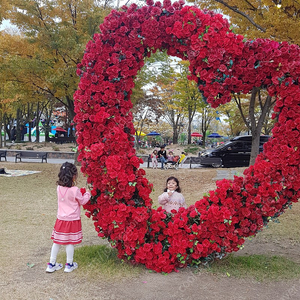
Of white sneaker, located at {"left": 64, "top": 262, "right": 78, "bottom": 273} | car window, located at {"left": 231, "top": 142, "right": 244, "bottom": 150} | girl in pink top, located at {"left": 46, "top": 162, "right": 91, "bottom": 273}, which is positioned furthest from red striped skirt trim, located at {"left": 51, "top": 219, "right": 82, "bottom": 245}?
car window, located at {"left": 231, "top": 142, "right": 244, "bottom": 150}

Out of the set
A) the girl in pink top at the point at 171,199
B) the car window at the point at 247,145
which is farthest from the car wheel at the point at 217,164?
the girl in pink top at the point at 171,199

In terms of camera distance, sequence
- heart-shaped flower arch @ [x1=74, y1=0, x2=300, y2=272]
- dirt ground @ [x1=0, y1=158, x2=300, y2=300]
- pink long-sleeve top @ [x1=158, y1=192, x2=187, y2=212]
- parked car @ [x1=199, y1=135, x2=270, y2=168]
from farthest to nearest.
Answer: parked car @ [x1=199, y1=135, x2=270, y2=168]
pink long-sleeve top @ [x1=158, y1=192, x2=187, y2=212]
heart-shaped flower arch @ [x1=74, y1=0, x2=300, y2=272]
dirt ground @ [x1=0, y1=158, x2=300, y2=300]

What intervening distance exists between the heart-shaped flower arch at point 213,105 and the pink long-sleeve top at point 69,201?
0.22 metres

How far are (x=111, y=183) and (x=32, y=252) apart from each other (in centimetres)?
212

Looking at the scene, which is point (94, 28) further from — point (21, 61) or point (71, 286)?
point (71, 286)

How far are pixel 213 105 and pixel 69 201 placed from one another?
234 cm

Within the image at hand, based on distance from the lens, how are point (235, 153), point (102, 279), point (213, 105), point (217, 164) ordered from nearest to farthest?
point (102, 279) → point (213, 105) → point (217, 164) → point (235, 153)

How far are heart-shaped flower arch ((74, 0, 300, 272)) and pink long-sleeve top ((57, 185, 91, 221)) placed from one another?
0.74 ft

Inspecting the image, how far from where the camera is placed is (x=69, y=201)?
4191mm

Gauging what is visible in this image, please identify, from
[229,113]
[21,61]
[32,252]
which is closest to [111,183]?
[32,252]

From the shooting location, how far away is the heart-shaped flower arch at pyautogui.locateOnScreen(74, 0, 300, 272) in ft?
13.6

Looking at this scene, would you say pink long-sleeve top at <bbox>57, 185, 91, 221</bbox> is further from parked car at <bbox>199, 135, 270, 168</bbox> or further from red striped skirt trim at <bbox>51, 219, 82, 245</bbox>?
parked car at <bbox>199, 135, 270, 168</bbox>

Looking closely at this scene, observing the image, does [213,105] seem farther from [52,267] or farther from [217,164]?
[217,164]

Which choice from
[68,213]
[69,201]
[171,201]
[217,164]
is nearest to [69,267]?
[68,213]
